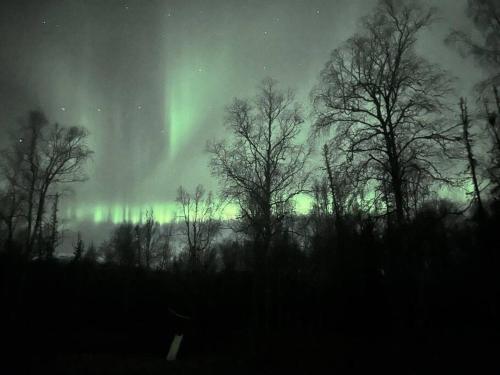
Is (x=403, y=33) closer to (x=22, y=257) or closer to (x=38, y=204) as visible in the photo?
(x=22, y=257)

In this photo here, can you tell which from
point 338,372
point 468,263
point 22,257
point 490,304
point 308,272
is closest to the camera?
point 338,372

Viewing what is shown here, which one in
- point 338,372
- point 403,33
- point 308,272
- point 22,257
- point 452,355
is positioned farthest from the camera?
point 308,272

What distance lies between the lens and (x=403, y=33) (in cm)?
1535

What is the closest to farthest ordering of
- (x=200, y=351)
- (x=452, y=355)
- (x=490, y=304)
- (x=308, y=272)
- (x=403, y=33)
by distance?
1. (x=452, y=355)
2. (x=200, y=351)
3. (x=403, y=33)
4. (x=490, y=304)
5. (x=308, y=272)

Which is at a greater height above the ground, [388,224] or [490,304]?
[388,224]

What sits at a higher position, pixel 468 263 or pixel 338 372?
pixel 468 263

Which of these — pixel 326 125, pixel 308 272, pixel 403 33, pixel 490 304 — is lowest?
pixel 490 304

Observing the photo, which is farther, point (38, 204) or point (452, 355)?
point (38, 204)

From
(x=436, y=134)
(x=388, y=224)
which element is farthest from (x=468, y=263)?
(x=436, y=134)

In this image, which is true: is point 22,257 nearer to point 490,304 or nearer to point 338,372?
point 338,372

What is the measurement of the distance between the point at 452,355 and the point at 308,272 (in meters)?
12.1

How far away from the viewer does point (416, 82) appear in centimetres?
1478

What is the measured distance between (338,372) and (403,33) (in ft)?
44.8

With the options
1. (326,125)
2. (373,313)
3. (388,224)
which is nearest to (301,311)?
(373,313)
